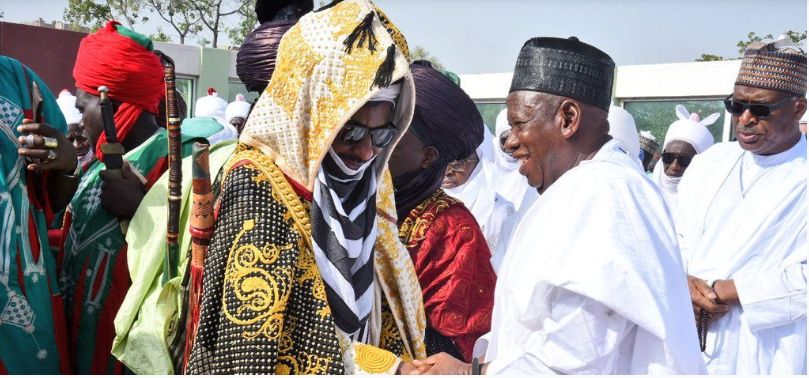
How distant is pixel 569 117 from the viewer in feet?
8.95

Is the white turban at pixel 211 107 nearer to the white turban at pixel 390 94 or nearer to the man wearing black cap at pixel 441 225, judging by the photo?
the man wearing black cap at pixel 441 225

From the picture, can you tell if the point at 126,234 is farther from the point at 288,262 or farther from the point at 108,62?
the point at 288,262

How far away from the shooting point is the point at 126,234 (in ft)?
10.7

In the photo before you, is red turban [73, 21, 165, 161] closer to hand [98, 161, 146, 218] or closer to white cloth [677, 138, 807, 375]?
hand [98, 161, 146, 218]

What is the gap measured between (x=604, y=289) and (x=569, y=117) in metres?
0.71

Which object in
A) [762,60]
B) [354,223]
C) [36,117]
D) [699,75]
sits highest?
[699,75]

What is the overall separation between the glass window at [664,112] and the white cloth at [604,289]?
12.8 m

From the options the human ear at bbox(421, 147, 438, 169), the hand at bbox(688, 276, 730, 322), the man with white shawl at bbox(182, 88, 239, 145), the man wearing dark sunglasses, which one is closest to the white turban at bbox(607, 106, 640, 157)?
the man wearing dark sunglasses

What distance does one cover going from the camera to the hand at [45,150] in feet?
10.1

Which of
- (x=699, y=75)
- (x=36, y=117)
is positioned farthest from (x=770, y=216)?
(x=699, y=75)

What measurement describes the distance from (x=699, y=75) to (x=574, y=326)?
1392cm

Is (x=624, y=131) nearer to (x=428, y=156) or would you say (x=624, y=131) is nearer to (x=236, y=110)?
(x=428, y=156)

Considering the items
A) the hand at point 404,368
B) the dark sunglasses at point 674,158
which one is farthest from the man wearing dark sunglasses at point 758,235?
the dark sunglasses at point 674,158

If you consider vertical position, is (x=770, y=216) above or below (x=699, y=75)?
below
